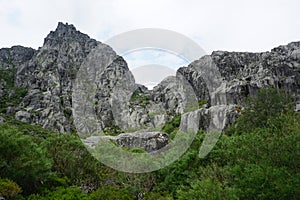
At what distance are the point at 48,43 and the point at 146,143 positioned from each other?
13968 cm

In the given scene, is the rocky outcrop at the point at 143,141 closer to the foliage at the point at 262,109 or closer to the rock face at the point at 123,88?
the rock face at the point at 123,88

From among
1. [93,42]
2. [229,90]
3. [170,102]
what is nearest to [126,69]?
[93,42]

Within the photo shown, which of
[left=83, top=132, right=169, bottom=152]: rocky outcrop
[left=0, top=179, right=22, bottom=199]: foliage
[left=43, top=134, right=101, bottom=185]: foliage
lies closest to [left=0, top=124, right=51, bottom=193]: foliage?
[left=0, top=179, right=22, bottom=199]: foliage

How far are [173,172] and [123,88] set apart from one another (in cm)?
12020

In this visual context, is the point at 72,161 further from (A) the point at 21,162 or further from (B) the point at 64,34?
(B) the point at 64,34

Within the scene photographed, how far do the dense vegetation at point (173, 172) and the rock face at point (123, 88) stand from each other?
73.5 ft

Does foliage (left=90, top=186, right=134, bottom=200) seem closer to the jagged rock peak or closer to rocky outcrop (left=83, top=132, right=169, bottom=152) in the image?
rocky outcrop (left=83, top=132, right=169, bottom=152)

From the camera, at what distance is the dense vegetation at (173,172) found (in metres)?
23.0

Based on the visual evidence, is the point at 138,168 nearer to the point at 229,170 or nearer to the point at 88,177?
the point at 88,177

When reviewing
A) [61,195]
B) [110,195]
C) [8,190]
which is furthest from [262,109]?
[8,190]

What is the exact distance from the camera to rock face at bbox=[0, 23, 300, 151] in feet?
252

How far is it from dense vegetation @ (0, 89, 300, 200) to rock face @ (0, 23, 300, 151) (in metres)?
22.4

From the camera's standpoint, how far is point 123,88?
15350 centimetres

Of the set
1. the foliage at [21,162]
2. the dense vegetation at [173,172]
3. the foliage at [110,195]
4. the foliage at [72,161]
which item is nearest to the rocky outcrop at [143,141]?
the foliage at [72,161]
